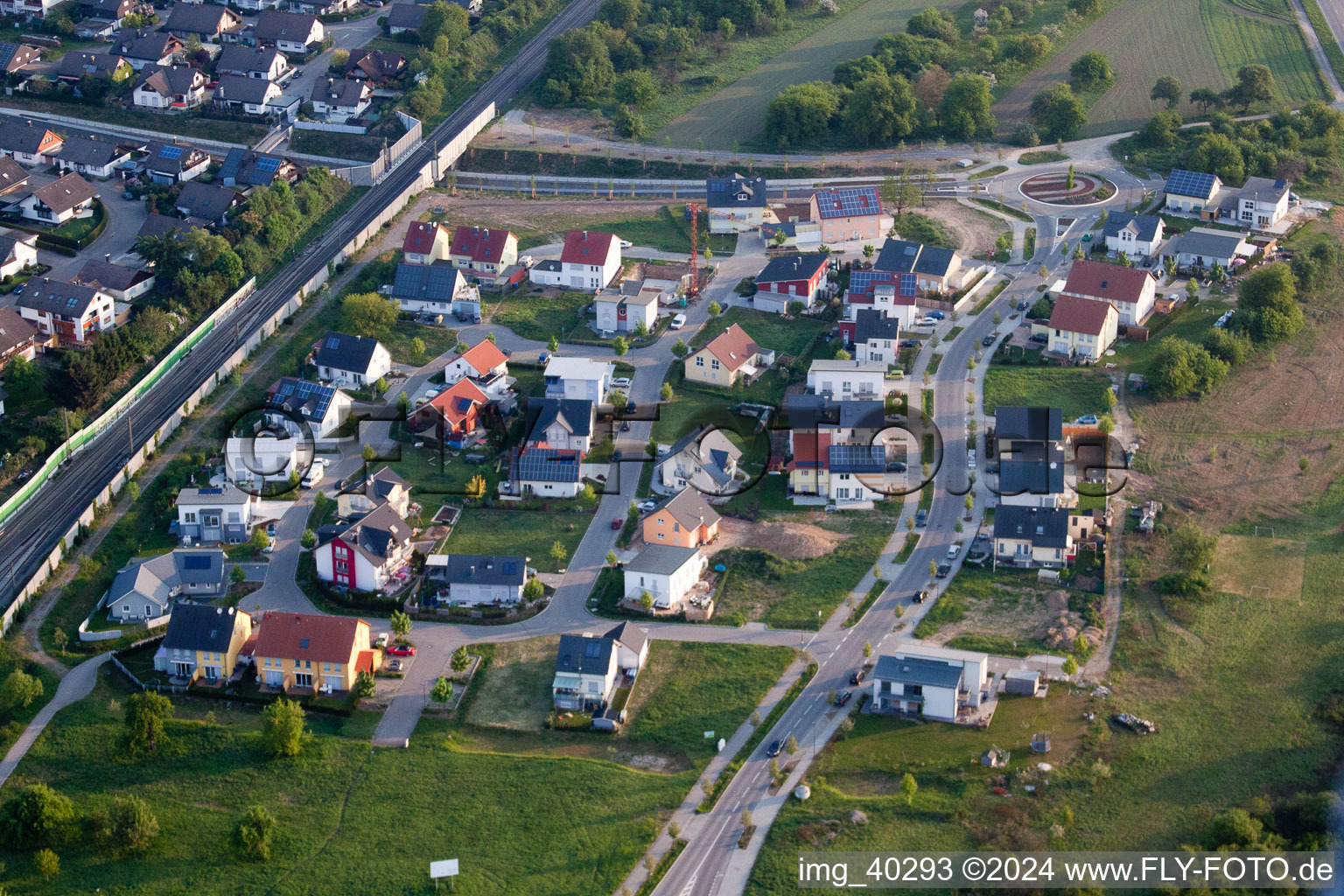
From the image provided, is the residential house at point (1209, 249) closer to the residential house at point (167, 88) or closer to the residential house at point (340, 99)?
the residential house at point (340, 99)

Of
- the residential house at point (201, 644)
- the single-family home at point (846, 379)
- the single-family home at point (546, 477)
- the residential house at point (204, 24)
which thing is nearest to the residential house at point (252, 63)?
the residential house at point (204, 24)

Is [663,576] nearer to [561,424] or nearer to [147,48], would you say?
[561,424]

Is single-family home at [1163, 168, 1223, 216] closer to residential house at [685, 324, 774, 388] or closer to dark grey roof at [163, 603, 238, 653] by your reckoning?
residential house at [685, 324, 774, 388]

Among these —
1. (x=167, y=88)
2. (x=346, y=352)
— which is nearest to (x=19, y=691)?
(x=346, y=352)

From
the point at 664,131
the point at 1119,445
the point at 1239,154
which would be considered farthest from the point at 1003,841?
the point at 664,131

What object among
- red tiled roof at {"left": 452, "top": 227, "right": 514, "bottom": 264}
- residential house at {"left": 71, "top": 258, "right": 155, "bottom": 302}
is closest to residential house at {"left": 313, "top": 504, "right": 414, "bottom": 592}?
red tiled roof at {"left": 452, "top": 227, "right": 514, "bottom": 264}
